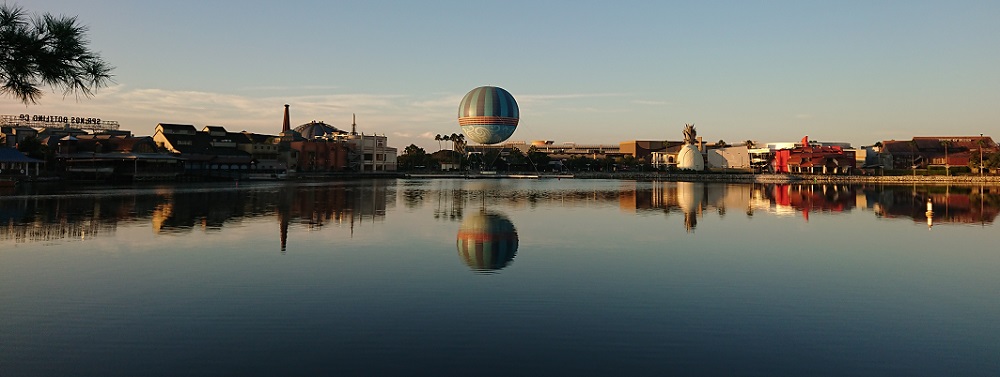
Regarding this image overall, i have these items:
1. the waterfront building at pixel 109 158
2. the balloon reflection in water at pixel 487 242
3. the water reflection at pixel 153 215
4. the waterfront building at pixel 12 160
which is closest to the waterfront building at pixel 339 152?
the waterfront building at pixel 109 158

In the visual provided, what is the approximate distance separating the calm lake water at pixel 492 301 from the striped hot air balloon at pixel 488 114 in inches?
4026

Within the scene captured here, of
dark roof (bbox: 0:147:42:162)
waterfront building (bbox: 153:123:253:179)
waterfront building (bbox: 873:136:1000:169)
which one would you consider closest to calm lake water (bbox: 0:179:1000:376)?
dark roof (bbox: 0:147:42:162)

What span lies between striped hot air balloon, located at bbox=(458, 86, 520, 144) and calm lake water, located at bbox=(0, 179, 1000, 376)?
102 meters

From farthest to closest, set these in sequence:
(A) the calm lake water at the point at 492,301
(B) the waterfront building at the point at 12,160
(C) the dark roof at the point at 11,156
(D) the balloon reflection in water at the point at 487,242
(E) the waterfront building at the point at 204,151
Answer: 1. (E) the waterfront building at the point at 204,151
2. (C) the dark roof at the point at 11,156
3. (B) the waterfront building at the point at 12,160
4. (D) the balloon reflection in water at the point at 487,242
5. (A) the calm lake water at the point at 492,301

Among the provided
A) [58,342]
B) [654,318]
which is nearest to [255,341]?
[58,342]

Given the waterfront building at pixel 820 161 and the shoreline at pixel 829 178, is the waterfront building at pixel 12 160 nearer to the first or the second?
the shoreline at pixel 829 178

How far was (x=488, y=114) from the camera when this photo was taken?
12588 centimetres

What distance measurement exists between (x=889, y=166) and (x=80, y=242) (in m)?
145

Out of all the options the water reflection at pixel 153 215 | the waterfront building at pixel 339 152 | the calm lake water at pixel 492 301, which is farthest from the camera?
the waterfront building at pixel 339 152

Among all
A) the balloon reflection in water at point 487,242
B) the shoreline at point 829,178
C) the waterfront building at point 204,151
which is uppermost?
the waterfront building at point 204,151

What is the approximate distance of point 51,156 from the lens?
78125mm

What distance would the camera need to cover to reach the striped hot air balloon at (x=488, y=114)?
4966 inches

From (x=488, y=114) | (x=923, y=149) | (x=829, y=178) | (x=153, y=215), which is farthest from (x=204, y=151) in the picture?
(x=923, y=149)

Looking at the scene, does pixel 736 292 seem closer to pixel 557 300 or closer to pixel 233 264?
pixel 557 300
